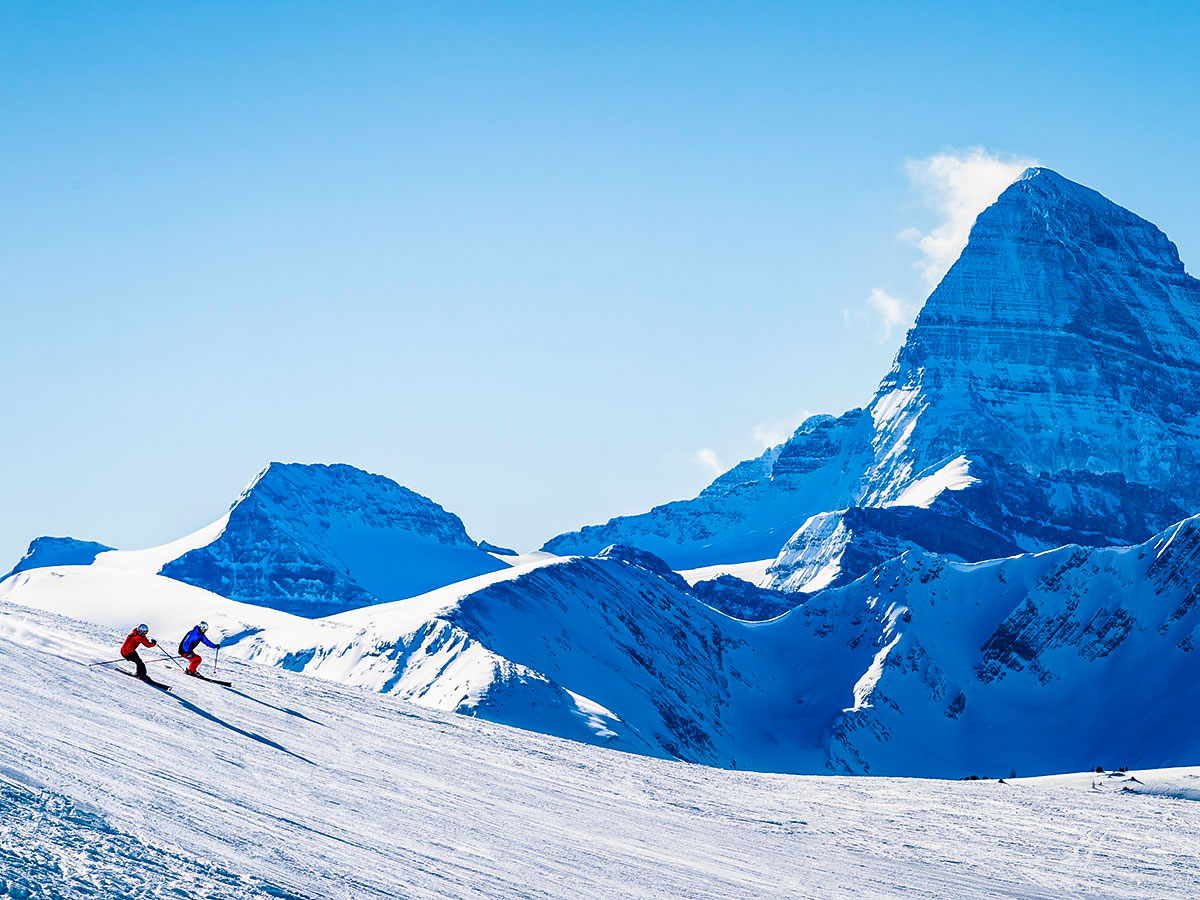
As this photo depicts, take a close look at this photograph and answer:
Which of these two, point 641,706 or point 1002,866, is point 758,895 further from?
point 641,706

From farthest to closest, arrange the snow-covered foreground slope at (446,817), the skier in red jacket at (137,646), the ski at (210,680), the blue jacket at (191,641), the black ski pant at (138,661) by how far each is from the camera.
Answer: the ski at (210,680)
the blue jacket at (191,641)
the black ski pant at (138,661)
the skier in red jacket at (137,646)
the snow-covered foreground slope at (446,817)

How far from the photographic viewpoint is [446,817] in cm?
2170

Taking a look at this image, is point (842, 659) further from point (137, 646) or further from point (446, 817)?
point (446, 817)

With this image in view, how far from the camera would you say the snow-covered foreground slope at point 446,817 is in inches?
650

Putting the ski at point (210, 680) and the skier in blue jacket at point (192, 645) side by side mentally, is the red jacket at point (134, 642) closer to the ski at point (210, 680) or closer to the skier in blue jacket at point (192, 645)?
the skier in blue jacket at point (192, 645)

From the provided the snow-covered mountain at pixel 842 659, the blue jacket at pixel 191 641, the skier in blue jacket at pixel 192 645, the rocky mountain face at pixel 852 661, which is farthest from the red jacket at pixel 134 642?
the rocky mountain face at pixel 852 661

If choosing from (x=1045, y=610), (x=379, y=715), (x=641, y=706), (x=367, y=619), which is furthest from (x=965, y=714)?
(x=379, y=715)

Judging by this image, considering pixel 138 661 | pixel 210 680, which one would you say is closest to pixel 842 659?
pixel 210 680

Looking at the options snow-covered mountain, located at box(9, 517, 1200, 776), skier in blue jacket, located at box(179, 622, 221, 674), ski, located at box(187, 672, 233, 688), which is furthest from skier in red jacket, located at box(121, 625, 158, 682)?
snow-covered mountain, located at box(9, 517, 1200, 776)

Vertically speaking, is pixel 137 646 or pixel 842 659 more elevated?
pixel 842 659

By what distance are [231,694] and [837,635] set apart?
168m

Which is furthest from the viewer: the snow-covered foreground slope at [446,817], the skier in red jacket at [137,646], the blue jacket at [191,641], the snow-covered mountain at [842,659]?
the snow-covered mountain at [842,659]

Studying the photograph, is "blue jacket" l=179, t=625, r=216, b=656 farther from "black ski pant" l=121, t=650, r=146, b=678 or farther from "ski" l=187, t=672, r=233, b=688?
"black ski pant" l=121, t=650, r=146, b=678

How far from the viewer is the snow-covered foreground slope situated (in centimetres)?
1650
